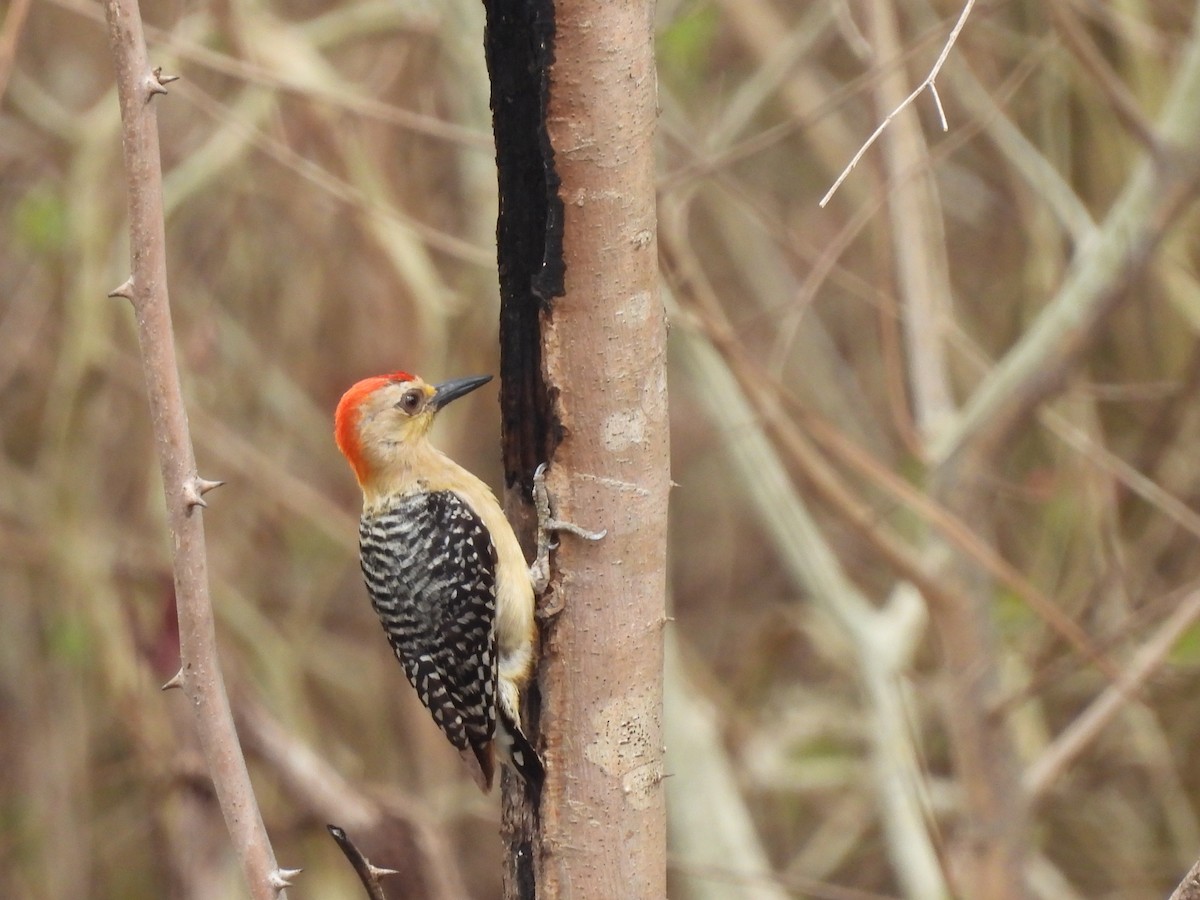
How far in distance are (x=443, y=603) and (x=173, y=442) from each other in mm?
1684

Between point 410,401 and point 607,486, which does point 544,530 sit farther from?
point 410,401

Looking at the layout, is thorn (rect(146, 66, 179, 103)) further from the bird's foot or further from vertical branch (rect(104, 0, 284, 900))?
the bird's foot

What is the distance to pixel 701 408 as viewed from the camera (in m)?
8.09

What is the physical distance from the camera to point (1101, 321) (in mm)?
3834

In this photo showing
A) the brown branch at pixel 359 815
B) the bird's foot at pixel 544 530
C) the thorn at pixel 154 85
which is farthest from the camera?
the brown branch at pixel 359 815

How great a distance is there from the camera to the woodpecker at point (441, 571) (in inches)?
125

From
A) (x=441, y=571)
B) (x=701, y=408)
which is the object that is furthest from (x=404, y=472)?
(x=701, y=408)

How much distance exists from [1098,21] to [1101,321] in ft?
5.98

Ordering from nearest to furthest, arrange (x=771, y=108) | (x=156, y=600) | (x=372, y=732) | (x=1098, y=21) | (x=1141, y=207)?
(x=1141, y=207)
(x=1098, y=21)
(x=156, y=600)
(x=372, y=732)
(x=771, y=108)

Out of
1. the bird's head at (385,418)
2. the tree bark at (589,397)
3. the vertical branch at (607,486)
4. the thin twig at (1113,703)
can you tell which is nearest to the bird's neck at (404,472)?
the bird's head at (385,418)

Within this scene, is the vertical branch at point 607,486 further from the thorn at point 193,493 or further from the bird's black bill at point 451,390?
the bird's black bill at point 451,390

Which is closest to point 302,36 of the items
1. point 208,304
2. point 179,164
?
point 179,164

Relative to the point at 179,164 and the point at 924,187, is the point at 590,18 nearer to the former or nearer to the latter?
the point at 924,187

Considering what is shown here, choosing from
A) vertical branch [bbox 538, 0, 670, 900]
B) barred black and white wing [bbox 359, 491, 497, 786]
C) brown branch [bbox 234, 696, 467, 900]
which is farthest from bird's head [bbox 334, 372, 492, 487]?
vertical branch [bbox 538, 0, 670, 900]
